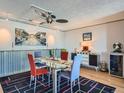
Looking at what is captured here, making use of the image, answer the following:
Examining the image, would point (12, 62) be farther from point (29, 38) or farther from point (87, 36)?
point (87, 36)

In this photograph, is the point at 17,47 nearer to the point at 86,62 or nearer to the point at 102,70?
the point at 86,62

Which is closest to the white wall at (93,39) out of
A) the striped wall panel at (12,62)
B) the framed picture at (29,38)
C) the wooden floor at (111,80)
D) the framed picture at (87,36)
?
the framed picture at (87,36)

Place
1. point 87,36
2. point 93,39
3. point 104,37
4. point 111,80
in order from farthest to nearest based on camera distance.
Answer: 1. point 87,36
2. point 93,39
3. point 104,37
4. point 111,80

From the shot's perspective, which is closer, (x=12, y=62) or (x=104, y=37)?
(x=12, y=62)

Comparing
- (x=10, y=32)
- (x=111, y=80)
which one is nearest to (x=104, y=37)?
(x=111, y=80)

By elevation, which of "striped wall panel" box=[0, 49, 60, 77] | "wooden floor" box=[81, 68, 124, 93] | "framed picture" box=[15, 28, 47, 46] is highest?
"framed picture" box=[15, 28, 47, 46]

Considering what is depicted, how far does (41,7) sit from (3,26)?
2197 mm

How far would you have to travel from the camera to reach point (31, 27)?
16.5 ft

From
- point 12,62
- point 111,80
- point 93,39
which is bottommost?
point 111,80

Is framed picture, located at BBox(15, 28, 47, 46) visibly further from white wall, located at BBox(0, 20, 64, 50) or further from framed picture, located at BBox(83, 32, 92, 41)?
framed picture, located at BBox(83, 32, 92, 41)

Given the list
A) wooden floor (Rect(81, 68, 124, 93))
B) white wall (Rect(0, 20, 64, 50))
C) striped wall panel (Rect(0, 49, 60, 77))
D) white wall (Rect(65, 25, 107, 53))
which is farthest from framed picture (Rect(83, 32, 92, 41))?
striped wall panel (Rect(0, 49, 60, 77))

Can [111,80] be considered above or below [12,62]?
below

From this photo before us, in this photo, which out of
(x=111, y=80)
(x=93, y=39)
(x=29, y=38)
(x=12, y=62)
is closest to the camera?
(x=111, y=80)

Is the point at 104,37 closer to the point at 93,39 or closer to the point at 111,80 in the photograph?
the point at 93,39
